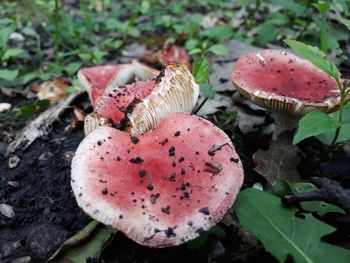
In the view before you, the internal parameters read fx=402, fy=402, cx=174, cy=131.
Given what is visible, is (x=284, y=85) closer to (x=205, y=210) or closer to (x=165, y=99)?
Result: (x=165, y=99)

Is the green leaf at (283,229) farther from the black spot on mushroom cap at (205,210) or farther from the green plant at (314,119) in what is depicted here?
the green plant at (314,119)

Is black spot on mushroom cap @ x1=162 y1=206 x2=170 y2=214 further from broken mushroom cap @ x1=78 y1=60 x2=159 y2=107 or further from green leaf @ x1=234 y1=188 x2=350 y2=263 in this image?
broken mushroom cap @ x1=78 y1=60 x2=159 y2=107

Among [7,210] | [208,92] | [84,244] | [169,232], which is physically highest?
[208,92]

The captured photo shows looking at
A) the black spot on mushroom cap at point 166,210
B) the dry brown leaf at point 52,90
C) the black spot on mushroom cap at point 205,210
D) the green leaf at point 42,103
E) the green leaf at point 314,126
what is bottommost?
the dry brown leaf at point 52,90

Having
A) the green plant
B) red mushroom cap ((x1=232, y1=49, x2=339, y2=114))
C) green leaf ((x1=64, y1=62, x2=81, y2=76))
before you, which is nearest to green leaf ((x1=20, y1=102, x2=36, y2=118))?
green leaf ((x1=64, y1=62, x2=81, y2=76))

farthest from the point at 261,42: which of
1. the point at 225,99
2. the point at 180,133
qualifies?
the point at 180,133

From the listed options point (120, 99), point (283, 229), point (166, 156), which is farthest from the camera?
point (120, 99)

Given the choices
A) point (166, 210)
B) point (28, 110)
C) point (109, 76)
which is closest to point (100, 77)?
point (109, 76)

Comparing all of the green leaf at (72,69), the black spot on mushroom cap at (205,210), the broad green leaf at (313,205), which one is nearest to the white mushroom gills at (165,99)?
the black spot on mushroom cap at (205,210)

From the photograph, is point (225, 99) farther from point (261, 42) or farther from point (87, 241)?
point (87, 241)
